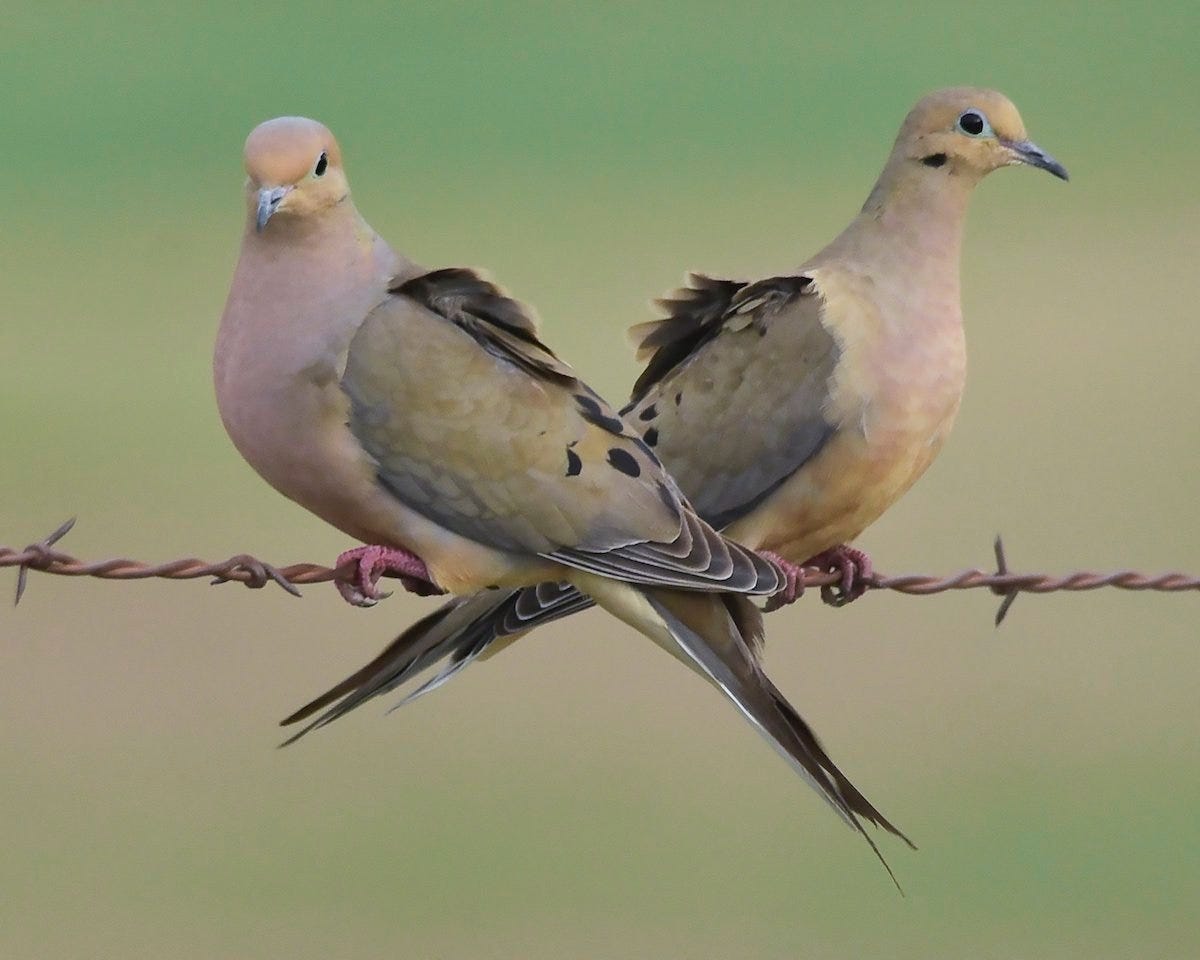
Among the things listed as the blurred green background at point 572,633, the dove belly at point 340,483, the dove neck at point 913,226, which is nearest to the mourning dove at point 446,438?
the dove belly at point 340,483

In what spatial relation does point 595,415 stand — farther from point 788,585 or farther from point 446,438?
point 788,585

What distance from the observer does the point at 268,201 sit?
520 centimetres

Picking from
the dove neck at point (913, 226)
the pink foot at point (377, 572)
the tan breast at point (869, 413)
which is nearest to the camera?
the pink foot at point (377, 572)

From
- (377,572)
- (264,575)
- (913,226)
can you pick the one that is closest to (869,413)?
(913,226)

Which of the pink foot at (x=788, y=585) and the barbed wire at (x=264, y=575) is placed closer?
the barbed wire at (x=264, y=575)

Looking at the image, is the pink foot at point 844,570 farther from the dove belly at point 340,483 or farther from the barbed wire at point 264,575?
the dove belly at point 340,483

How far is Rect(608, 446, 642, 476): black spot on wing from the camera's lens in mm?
5301

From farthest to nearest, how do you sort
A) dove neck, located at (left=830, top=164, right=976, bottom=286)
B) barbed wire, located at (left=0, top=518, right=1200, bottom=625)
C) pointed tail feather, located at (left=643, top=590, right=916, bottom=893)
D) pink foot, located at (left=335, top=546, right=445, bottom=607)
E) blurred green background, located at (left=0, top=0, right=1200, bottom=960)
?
blurred green background, located at (left=0, top=0, right=1200, bottom=960), dove neck, located at (left=830, top=164, right=976, bottom=286), pink foot, located at (left=335, top=546, right=445, bottom=607), pointed tail feather, located at (left=643, top=590, right=916, bottom=893), barbed wire, located at (left=0, top=518, right=1200, bottom=625)

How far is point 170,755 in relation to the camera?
10.1 meters

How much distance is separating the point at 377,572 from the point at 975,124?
1.92m

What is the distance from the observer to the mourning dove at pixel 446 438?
519cm

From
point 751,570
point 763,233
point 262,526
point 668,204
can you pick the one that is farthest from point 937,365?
point 668,204

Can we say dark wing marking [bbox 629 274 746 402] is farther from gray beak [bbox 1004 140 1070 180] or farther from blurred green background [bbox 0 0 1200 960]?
blurred green background [bbox 0 0 1200 960]

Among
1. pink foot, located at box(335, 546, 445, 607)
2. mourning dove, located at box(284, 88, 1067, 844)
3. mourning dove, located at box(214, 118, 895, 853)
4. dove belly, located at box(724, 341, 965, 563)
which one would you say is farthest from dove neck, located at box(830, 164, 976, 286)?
pink foot, located at box(335, 546, 445, 607)
